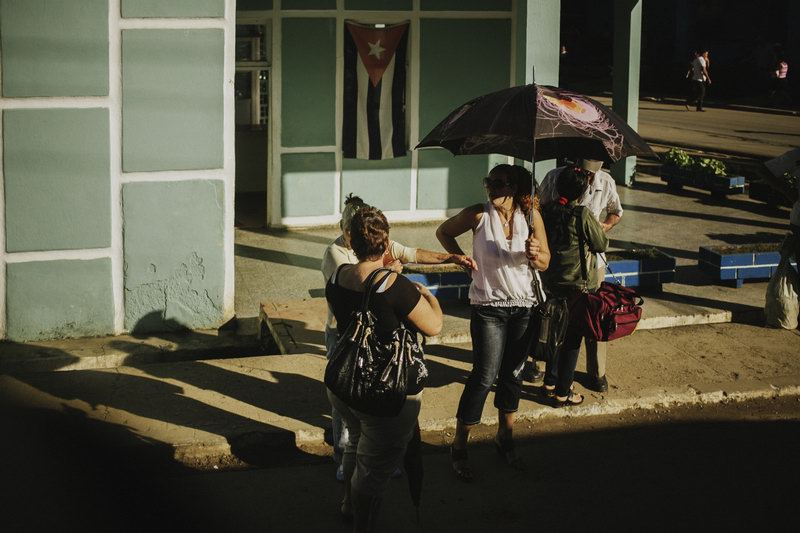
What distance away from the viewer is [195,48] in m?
8.91

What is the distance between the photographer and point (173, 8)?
28.9 ft

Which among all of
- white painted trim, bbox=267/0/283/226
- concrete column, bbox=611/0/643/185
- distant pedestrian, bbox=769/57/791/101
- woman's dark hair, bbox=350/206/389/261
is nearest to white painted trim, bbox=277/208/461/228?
white painted trim, bbox=267/0/283/226

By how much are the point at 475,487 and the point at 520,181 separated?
1934 millimetres

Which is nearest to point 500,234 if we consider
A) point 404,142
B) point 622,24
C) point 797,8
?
point 404,142

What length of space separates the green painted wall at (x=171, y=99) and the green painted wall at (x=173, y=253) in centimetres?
25

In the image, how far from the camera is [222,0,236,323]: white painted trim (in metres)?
9.01

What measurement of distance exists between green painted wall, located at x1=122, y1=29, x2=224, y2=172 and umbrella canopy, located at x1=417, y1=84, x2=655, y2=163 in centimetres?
273

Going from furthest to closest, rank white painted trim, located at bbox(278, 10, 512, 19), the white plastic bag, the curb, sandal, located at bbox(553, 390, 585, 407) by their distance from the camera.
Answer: white painted trim, located at bbox(278, 10, 512, 19) < the white plastic bag < sandal, located at bbox(553, 390, 585, 407) < the curb

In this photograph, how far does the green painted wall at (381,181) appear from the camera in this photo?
13.4 meters

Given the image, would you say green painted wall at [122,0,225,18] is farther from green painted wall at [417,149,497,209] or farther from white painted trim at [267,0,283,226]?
green painted wall at [417,149,497,209]

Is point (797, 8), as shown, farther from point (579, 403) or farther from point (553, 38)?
point (579, 403)

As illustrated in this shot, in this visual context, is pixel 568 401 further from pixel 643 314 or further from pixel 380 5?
→ pixel 380 5

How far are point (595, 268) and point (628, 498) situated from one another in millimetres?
1826

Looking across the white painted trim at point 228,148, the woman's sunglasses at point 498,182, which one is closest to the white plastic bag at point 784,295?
the woman's sunglasses at point 498,182
